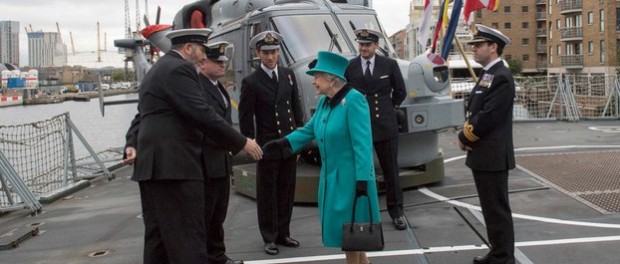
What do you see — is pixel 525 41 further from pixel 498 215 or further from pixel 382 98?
pixel 498 215

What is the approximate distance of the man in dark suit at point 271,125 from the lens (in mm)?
A: 5816

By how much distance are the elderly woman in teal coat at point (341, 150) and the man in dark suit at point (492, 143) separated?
999 mm

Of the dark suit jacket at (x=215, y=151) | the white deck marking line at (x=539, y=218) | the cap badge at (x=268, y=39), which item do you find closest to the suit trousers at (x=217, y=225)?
the dark suit jacket at (x=215, y=151)

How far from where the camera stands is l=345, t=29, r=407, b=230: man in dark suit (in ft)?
20.7

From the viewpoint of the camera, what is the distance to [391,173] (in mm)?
6391

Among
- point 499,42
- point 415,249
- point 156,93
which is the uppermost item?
point 499,42

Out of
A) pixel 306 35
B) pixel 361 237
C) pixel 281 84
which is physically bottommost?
pixel 361 237

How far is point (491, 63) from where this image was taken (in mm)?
4770

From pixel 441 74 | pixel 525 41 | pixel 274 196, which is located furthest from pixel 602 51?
pixel 274 196

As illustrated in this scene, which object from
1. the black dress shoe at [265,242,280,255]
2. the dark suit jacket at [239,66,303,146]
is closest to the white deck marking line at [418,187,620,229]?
the dark suit jacket at [239,66,303,146]

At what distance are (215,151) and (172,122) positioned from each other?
3.04ft

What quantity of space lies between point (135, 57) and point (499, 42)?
562 inches

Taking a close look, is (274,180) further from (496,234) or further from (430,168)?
(430,168)

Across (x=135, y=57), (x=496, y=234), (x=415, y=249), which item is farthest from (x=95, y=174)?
(x=496, y=234)
